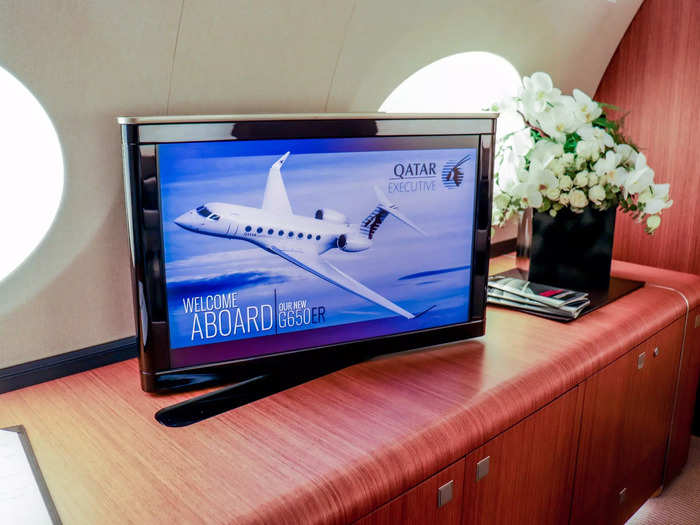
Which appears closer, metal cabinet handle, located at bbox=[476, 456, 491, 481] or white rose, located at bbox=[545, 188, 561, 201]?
metal cabinet handle, located at bbox=[476, 456, 491, 481]

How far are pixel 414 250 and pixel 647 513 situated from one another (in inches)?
54.5

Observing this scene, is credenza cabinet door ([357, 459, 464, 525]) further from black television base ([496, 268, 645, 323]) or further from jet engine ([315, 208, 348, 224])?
black television base ([496, 268, 645, 323])

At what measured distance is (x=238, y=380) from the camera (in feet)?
3.92

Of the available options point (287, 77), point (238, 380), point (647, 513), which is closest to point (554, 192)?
point (287, 77)

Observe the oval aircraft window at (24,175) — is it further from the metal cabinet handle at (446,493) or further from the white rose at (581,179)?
the white rose at (581,179)

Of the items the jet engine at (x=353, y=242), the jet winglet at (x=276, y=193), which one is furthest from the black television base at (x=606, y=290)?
the jet winglet at (x=276, y=193)

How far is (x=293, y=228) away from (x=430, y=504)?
0.56 meters

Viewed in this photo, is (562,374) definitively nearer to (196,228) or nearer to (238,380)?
(238,380)

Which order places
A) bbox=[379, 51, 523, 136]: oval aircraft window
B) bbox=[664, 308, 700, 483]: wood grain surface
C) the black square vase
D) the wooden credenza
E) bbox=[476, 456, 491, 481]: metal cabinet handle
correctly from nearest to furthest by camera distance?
the wooden credenza
bbox=[476, 456, 491, 481]: metal cabinet handle
the black square vase
bbox=[664, 308, 700, 483]: wood grain surface
bbox=[379, 51, 523, 136]: oval aircraft window

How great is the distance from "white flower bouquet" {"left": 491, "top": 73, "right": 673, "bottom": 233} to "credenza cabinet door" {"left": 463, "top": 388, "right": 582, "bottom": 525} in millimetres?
588

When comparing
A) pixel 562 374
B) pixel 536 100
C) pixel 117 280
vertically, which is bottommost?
pixel 562 374

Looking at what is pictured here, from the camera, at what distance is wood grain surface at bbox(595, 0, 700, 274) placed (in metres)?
2.12

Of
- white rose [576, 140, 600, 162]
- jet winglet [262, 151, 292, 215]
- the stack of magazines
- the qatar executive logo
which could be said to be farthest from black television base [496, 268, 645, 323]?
jet winglet [262, 151, 292, 215]

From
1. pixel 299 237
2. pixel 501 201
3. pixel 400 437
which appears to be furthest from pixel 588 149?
pixel 400 437
